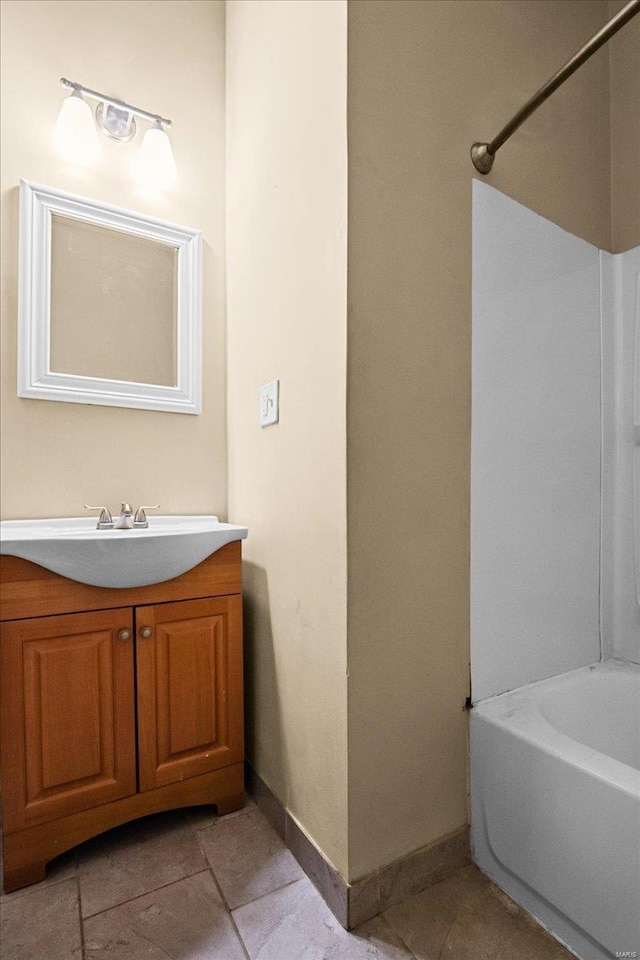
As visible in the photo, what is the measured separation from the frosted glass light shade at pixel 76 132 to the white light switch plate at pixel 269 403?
3.03 ft

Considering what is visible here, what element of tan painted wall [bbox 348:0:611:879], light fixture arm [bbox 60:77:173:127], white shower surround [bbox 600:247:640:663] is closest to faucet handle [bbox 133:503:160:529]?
tan painted wall [bbox 348:0:611:879]

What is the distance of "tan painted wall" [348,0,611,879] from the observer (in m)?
1.06

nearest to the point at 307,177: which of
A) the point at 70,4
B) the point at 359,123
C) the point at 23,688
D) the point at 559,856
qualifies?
the point at 359,123

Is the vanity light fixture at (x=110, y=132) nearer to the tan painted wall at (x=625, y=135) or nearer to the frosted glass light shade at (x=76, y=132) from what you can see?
the frosted glass light shade at (x=76, y=132)

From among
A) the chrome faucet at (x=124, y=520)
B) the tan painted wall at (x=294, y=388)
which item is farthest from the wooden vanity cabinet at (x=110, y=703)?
the chrome faucet at (x=124, y=520)

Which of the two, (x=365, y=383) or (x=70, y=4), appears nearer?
(x=365, y=383)

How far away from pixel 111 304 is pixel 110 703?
117 centimetres

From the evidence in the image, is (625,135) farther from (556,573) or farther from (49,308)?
(49,308)

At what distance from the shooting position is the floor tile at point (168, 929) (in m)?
0.98

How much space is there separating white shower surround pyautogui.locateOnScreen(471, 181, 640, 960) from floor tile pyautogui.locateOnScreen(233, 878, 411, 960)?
1.05ft

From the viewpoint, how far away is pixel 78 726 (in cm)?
119

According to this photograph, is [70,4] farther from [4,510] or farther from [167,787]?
[167,787]

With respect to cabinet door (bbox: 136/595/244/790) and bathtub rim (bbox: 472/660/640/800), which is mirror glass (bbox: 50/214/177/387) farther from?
bathtub rim (bbox: 472/660/640/800)

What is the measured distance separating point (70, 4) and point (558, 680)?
98.1 inches
